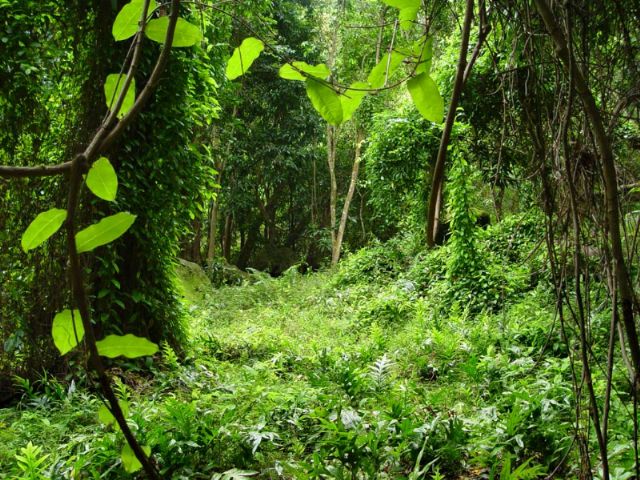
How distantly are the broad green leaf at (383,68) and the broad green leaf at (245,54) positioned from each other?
0.14 m

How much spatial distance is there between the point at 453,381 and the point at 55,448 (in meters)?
2.49

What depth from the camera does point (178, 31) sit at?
525mm

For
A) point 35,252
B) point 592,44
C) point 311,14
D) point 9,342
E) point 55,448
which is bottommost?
point 55,448

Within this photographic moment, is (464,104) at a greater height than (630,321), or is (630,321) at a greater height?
(464,104)

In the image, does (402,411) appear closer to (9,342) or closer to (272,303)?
(9,342)

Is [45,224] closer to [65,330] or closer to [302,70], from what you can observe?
[65,330]

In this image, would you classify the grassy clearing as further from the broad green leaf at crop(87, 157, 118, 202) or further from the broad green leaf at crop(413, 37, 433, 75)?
the broad green leaf at crop(87, 157, 118, 202)

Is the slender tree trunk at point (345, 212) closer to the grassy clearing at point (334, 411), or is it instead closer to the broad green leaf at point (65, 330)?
the grassy clearing at point (334, 411)

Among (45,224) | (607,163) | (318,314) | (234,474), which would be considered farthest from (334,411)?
(318,314)

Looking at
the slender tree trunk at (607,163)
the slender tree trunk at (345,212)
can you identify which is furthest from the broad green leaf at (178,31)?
the slender tree trunk at (345,212)

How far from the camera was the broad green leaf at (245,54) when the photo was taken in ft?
1.93

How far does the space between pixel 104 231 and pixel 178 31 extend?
0.82 ft

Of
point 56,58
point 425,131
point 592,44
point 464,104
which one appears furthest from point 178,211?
point 425,131

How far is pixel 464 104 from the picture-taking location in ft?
22.8
